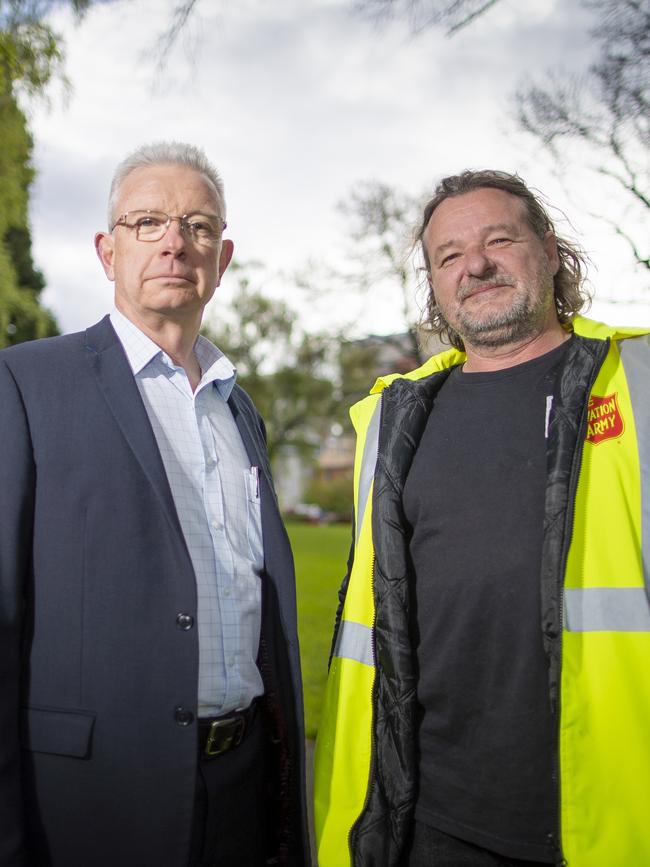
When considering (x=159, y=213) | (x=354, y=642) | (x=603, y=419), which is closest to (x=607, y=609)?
(x=603, y=419)

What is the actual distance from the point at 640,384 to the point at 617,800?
47.7 inches

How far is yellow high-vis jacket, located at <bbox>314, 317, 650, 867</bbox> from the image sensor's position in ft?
6.45

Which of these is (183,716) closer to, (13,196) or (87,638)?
(87,638)

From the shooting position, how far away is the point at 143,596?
204 cm

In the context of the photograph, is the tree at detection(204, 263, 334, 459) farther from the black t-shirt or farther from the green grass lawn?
the black t-shirt

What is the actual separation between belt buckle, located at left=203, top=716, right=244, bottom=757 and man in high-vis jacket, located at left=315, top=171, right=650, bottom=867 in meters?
0.40

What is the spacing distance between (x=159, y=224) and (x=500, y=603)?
177 cm

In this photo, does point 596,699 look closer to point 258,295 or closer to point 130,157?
point 130,157

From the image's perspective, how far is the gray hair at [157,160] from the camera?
8.70ft

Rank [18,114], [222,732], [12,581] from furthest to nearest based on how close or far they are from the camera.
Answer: [18,114] < [222,732] < [12,581]

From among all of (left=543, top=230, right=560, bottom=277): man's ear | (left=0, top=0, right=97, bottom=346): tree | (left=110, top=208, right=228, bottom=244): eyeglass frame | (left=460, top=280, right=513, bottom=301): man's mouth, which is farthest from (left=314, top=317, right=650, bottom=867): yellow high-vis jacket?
(left=0, top=0, right=97, bottom=346): tree

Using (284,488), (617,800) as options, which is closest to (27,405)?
(617,800)

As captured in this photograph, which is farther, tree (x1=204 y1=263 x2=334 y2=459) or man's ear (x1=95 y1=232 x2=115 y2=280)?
tree (x1=204 y1=263 x2=334 y2=459)

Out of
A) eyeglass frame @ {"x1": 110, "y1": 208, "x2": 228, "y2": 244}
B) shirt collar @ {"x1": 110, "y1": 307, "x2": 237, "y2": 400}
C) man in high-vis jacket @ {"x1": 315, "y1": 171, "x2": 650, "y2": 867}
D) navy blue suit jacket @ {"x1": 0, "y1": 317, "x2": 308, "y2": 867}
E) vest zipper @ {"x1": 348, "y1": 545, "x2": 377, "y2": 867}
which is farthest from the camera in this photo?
eyeglass frame @ {"x1": 110, "y1": 208, "x2": 228, "y2": 244}
